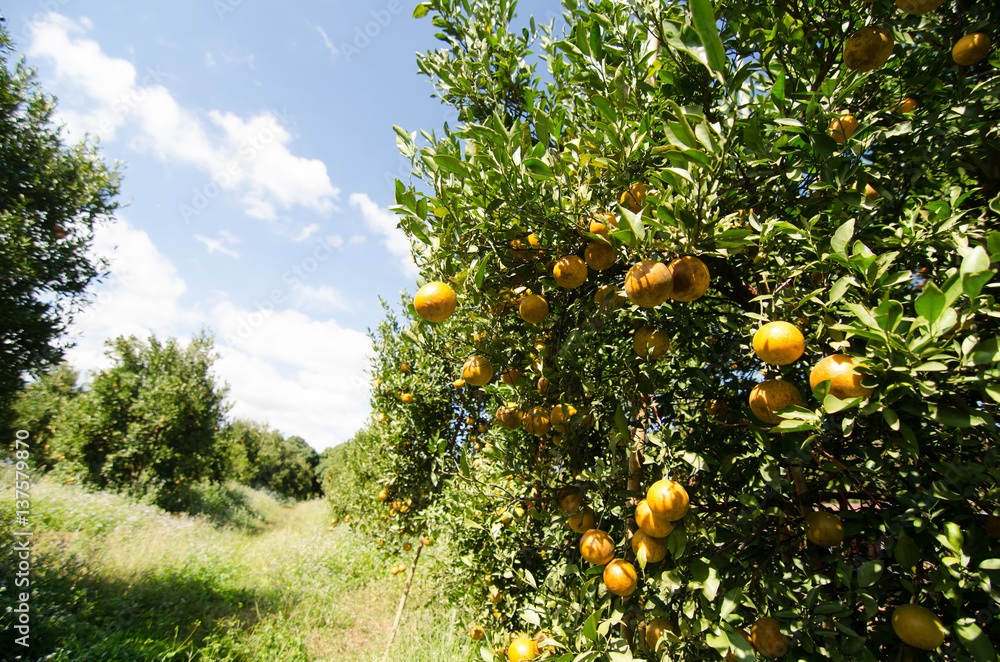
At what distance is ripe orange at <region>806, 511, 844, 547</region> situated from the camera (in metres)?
1.43

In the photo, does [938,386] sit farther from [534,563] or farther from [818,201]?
[534,563]

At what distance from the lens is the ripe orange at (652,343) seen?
160cm

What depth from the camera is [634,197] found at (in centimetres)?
158

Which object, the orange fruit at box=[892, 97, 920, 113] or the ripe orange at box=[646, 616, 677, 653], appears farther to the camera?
the orange fruit at box=[892, 97, 920, 113]

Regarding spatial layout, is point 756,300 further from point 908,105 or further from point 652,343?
point 908,105

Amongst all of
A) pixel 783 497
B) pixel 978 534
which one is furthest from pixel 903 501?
Answer: pixel 783 497

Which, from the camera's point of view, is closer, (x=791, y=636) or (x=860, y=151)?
(x=860, y=151)

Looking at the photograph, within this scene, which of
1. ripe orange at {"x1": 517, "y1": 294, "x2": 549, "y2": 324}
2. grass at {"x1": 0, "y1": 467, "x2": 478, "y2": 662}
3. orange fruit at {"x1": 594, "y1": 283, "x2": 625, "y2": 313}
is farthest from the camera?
grass at {"x1": 0, "y1": 467, "x2": 478, "y2": 662}

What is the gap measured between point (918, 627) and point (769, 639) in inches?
16.1

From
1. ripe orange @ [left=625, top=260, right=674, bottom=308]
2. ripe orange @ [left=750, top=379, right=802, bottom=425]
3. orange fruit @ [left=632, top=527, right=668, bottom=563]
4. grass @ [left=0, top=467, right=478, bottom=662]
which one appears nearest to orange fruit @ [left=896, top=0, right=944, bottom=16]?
ripe orange @ [left=625, top=260, right=674, bottom=308]

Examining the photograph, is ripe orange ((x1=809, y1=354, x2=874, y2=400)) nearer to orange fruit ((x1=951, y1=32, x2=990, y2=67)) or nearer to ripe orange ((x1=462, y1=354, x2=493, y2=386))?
ripe orange ((x1=462, y1=354, x2=493, y2=386))

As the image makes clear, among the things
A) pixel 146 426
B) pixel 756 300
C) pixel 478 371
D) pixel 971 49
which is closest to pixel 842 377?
pixel 756 300

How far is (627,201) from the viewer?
156 cm

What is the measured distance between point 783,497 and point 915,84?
171 centimetres
